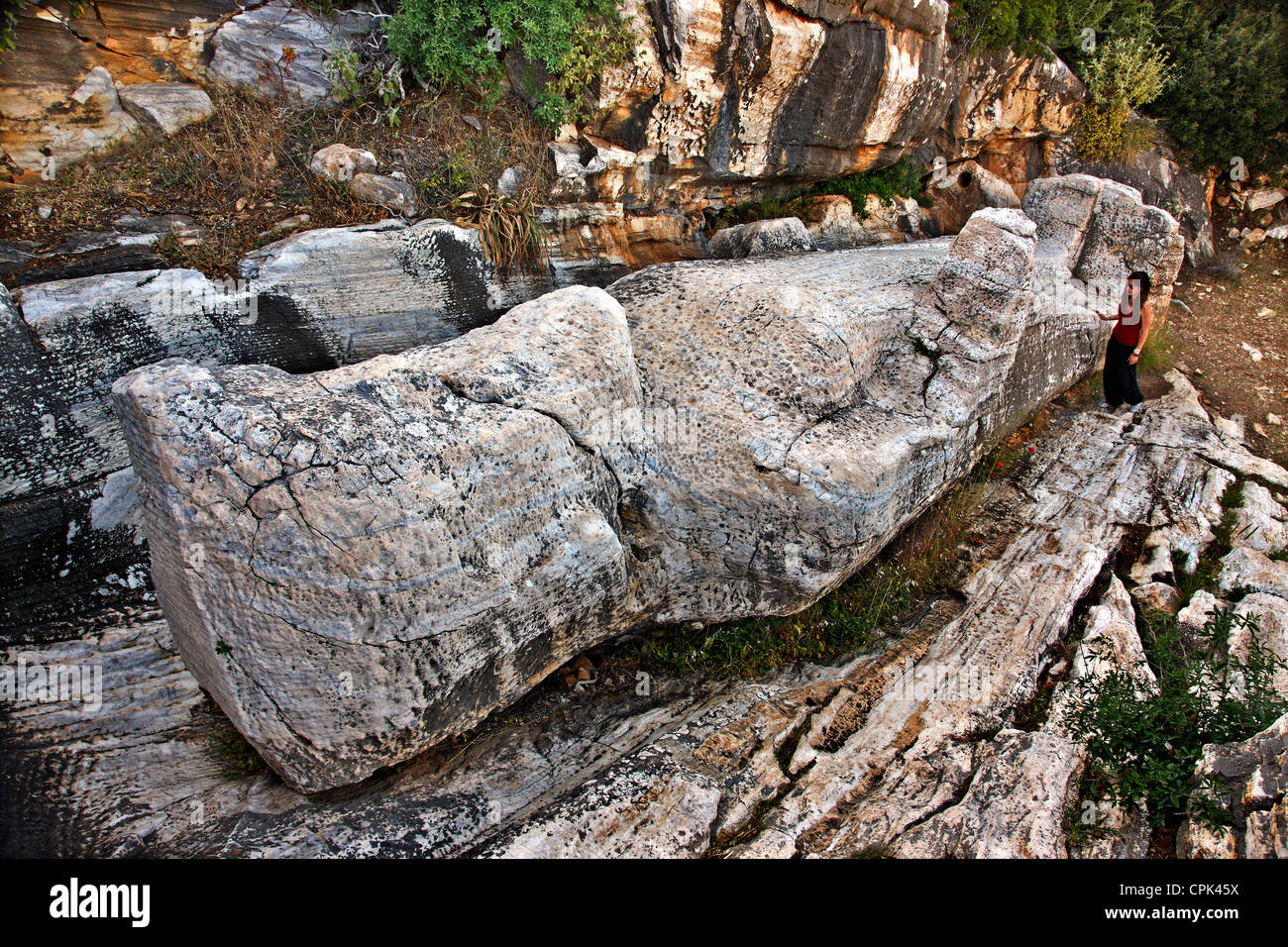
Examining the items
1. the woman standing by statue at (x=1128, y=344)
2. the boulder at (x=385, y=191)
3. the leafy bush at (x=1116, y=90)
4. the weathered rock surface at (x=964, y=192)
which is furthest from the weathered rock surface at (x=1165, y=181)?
the boulder at (x=385, y=191)

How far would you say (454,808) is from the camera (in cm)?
400

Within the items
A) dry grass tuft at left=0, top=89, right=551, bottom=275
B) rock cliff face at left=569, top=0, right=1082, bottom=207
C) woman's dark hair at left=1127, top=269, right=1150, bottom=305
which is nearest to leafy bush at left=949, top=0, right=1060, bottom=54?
rock cliff face at left=569, top=0, right=1082, bottom=207

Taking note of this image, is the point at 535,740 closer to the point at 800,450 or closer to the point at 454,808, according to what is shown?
the point at 454,808

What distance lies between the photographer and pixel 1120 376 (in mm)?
7523

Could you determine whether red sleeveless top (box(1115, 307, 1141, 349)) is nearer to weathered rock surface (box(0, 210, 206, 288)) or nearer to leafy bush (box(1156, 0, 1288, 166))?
leafy bush (box(1156, 0, 1288, 166))

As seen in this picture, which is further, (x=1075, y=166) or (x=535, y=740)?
(x=1075, y=166)

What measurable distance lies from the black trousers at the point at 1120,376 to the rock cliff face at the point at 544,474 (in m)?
2.00

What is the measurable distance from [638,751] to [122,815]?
9.47 ft

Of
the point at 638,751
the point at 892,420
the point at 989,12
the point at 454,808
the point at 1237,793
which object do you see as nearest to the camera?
the point at 1237,793

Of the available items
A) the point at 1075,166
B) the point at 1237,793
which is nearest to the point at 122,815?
the point at 1237,793

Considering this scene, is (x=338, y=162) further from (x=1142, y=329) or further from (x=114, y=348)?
(x=1142, y=329)

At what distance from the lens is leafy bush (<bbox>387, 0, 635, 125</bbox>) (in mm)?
5555

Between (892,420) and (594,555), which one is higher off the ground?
(892,420)

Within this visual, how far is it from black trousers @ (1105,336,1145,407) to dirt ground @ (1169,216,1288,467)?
743mm
